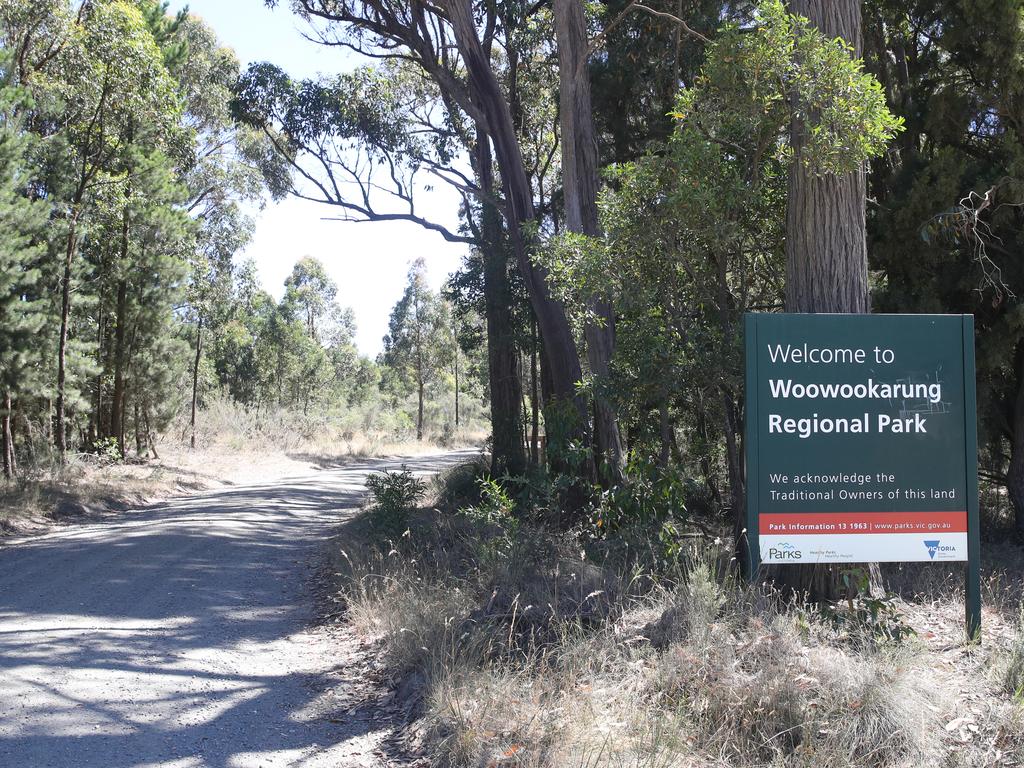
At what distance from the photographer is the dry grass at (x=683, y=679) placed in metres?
4.50

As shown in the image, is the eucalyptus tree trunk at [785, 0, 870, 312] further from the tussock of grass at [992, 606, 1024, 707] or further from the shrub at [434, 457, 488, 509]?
the shrub at [434, 457, 488, 509]

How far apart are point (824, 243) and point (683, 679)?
3.89 meters

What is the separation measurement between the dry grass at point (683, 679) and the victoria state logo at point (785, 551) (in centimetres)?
36

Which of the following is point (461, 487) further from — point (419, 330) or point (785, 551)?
Answer: point (419, 330)

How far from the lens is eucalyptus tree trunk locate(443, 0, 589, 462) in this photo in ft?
42.8

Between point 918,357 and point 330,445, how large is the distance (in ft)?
117

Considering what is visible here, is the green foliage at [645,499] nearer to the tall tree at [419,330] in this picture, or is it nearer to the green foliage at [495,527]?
the green foliage at [495,527]

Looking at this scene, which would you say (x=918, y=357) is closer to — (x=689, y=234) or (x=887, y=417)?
(x=887, y=417)

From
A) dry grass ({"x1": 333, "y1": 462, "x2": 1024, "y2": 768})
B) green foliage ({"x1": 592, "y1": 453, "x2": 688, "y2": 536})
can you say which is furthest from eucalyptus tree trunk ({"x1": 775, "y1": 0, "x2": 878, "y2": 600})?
green foliage ({"x1": 592, "y1": 453, "x2": 688, "y2": 536})

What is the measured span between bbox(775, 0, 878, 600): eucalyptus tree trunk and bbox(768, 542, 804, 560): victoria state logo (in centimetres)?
74

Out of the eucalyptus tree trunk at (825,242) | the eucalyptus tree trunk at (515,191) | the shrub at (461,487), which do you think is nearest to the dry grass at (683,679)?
the eucalyptus tree trunk at (825,242)

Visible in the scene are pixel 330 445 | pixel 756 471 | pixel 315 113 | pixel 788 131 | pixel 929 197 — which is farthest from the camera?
pixel 330 445

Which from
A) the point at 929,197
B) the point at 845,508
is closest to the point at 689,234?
the point at 845,508

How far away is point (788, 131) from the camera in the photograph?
7.73m
